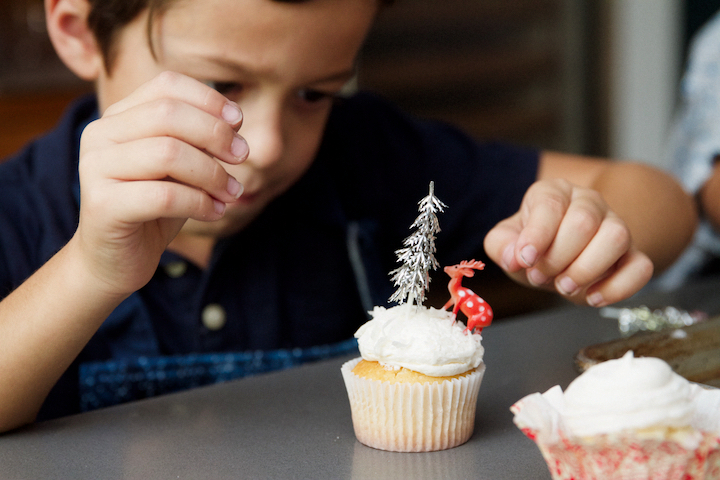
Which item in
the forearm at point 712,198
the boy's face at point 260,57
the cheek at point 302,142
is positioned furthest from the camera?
the forearm at point 712,198

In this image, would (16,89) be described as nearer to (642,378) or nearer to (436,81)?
(436,81)

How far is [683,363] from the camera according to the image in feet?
2.54

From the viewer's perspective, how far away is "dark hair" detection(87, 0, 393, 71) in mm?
921

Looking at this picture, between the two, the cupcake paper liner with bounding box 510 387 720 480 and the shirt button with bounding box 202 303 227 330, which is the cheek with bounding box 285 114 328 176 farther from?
the cupcake paper liner with bounding box 510 387 720 480

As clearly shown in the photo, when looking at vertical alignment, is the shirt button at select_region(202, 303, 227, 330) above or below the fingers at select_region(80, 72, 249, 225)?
below

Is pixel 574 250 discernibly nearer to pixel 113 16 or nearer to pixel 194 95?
pixel 194 95

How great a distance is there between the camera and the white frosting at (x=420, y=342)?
0.64m

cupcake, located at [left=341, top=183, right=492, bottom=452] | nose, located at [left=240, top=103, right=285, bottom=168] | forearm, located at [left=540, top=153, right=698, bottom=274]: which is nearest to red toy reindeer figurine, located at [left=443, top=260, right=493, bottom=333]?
cupcake, located at [left=341, top=183, right=492, bottom=452]

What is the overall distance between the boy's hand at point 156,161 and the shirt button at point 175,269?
17.8 inches

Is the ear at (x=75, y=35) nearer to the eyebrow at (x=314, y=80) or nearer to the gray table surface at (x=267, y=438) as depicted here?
the eyebrow at (x=314, y=80)

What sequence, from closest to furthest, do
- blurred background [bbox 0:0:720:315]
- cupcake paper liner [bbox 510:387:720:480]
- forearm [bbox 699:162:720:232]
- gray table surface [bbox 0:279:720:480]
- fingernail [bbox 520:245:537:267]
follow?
cupcake paper liner [bbox 510:387:720:480], gray table surface [bbox 0:279:720:480], fingernail [bbox 520:245:537:267], forearm [bbox 699:162:720:232], blurred background [bbox 0:0:720:315]

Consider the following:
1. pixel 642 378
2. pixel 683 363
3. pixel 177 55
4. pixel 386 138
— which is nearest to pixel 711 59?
pixel 386 138

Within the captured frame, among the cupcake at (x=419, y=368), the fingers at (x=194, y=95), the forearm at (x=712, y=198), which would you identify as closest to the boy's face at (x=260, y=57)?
the fingers at (x=194, y=95)

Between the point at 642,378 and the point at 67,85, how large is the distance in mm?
2362
